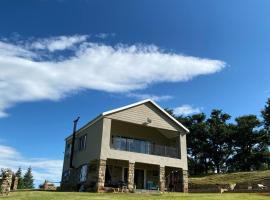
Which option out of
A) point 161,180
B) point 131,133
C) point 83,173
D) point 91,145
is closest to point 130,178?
point 161,180

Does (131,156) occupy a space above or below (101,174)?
above

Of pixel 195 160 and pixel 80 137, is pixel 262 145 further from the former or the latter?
pixel 80 137

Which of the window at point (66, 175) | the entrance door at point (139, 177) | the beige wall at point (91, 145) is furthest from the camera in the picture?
the window at point (66, 175)

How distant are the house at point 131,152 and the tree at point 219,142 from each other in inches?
968

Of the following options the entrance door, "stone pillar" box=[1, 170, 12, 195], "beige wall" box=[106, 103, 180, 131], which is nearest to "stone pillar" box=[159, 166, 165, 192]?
the entrance door

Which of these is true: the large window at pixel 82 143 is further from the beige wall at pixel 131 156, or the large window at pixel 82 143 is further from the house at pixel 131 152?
the beige wall at pixel 131 156

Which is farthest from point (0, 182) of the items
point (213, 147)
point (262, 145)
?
point (262, 145)

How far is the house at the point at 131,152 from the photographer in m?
26.1

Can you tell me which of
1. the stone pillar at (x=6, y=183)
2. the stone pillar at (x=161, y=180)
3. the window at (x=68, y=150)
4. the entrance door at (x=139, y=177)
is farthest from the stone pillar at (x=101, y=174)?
the window at (x=68, y=150)

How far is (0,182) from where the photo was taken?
22953 millimetres

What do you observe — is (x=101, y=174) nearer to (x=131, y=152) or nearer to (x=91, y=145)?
(x=131, y=152)

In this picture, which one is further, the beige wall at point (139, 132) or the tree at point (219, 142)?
the tree at point (219, 142)

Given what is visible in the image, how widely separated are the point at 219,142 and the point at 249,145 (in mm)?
4589

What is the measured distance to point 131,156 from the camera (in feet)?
87.8
